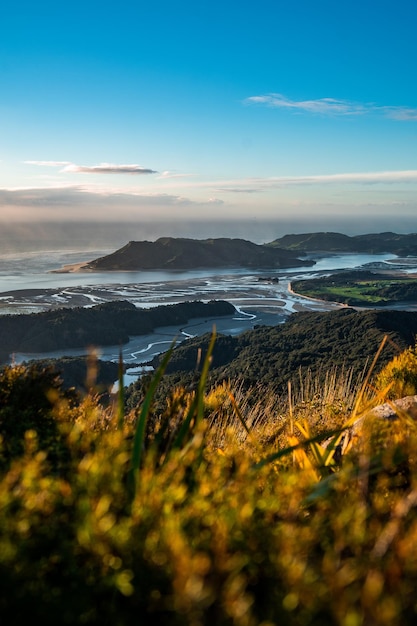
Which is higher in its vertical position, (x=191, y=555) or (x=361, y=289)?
(x=191, y=555)

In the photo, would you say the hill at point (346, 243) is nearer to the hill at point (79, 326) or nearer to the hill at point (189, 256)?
the hill at point (189, 256)

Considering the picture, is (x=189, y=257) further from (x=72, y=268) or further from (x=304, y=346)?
(x=304, y=346)

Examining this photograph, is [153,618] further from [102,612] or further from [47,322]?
[47,322]

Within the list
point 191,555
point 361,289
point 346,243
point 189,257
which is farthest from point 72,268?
point 191,555

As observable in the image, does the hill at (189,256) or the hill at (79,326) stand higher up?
the hill at (189,256)

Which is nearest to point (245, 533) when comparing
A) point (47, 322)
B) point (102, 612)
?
point (102, 612)

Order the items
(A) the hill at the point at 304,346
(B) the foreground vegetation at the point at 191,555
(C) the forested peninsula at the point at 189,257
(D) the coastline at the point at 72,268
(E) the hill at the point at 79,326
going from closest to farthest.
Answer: (B) the foreground vegetation at the point at 191,555
(A) the hill at the point at 304,346
(E) the hill at the point at 79,326
(D) the coastline at the point at 72,268
(C) the forested peninsula at the point at 189,257

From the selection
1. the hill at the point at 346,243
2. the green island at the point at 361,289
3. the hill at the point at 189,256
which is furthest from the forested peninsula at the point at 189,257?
the hill at the point at 346,243
